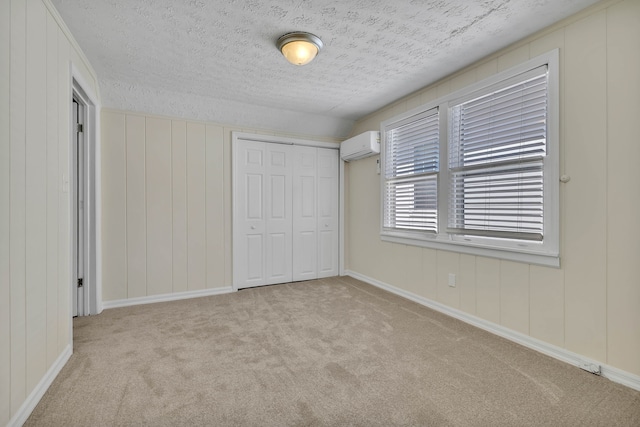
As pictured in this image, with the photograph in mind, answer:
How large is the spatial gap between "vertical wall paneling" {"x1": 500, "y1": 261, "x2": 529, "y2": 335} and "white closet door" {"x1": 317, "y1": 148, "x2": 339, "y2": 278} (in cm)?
256

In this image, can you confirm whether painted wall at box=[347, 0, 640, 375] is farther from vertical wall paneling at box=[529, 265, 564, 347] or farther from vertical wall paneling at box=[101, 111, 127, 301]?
vertical wall paneling at box=[101, 111, 127, 301]

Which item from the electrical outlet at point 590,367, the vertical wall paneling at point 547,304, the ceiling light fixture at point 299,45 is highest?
the ceiling light fixture at point 299,45

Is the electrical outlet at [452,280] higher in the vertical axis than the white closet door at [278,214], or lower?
lower

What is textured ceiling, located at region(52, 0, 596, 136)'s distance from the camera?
200cm

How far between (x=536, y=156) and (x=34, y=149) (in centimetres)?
330

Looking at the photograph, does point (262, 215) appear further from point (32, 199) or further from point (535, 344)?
point (535, 344)

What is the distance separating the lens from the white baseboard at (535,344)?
1.86 metres

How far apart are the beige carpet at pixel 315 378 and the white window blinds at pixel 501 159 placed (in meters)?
0.98

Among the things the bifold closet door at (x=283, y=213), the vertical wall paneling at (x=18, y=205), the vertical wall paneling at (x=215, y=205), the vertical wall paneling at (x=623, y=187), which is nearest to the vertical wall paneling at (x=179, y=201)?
the vertical wall paneling at (x=215, y=205)

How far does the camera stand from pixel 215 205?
3877 millimetres

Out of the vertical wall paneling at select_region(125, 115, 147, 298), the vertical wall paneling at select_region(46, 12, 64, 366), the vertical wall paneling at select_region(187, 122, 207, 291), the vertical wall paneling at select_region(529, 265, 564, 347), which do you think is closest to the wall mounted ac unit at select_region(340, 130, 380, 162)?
the vertical wall paneling at select_region(187, 122, 207, 291)

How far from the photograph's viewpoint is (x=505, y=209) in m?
2.49

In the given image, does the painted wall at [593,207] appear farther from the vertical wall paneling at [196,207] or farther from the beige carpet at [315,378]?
the vertical wall paneling at [196,207]

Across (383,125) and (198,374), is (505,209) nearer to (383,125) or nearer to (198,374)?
(383,125)
